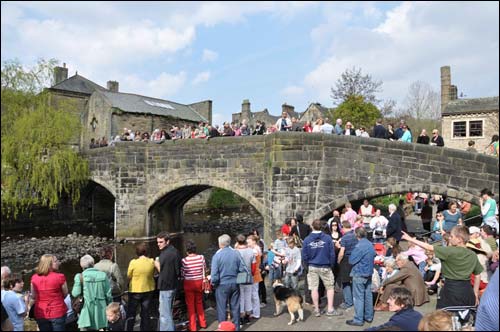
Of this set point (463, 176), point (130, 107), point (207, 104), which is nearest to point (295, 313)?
point (463, 176)

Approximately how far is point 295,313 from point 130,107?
27.6 metres

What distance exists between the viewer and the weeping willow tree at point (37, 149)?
13.3 metres

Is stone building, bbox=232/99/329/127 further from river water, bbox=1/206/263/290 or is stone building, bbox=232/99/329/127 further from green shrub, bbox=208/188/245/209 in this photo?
river water, bbox=1/206/263/290

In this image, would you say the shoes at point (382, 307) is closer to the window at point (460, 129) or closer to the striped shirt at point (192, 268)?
the striped shirt at point (192, 268)

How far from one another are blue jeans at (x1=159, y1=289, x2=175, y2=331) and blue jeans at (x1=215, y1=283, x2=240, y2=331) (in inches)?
28.0

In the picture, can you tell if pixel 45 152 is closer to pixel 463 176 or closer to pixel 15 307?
pixel 15 307

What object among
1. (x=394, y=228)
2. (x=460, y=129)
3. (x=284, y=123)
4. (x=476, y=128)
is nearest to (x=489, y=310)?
(x=394, y=228)

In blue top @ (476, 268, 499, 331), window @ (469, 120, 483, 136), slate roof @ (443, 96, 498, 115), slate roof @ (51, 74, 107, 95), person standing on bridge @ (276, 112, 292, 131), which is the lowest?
blue top @ (476, 268, 499, 331)

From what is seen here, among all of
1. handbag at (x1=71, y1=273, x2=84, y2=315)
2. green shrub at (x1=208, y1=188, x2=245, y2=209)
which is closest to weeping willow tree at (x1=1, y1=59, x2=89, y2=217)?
handbag at (x1=71, y1=273, x2=84, y2=315)

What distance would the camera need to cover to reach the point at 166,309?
6035mm

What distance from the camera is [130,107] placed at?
31750mm

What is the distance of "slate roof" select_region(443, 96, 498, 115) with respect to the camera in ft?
93.4

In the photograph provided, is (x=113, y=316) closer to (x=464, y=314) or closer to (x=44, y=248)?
(x=464, y=314)

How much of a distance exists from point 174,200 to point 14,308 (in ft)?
55.2
